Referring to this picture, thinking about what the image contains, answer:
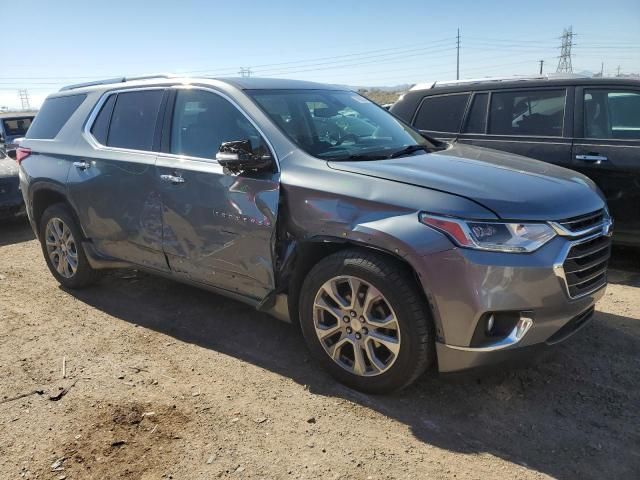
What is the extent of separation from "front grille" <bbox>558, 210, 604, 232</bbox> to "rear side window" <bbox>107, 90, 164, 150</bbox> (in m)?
2.93

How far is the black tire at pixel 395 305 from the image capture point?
2816mm

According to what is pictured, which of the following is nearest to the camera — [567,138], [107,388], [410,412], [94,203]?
[410,412]

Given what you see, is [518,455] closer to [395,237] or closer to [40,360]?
[395,237]

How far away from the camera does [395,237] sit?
2.80 metres

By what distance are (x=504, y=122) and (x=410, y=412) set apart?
12.2 ft

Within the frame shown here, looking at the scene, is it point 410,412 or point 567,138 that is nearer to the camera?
point 410,412

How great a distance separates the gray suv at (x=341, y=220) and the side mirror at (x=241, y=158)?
1cm

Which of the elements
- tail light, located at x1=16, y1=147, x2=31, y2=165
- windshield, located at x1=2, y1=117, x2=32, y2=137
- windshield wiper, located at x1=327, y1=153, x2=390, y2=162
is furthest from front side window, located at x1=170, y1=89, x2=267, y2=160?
windshield, located at x1=2, y1=117, x2=32, y2=137

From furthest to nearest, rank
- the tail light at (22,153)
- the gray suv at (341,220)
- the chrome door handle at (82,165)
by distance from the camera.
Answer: the tail light at (22,153)
the chrome door handle at (82,165)
the gray suv at (341,220)

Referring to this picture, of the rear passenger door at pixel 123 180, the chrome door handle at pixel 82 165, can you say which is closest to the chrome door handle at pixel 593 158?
the rear passenger door at pixel 123 180

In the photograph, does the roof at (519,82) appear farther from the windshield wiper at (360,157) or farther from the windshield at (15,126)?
the windshield at (15,126)

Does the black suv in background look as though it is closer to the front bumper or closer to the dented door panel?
the front bumper

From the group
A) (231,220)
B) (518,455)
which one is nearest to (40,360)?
(231,220)

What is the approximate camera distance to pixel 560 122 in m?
5.28
